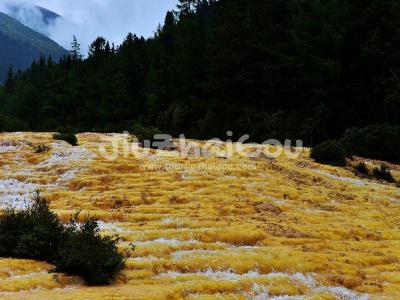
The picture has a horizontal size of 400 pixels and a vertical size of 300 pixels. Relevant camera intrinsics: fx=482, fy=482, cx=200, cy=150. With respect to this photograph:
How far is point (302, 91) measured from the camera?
150ft

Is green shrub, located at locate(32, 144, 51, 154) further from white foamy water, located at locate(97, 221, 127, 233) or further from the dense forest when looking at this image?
the dense forest

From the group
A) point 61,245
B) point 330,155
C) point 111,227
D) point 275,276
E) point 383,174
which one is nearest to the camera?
point 61,245

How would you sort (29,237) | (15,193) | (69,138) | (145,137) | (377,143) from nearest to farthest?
1. (29,237)
2. (15,193)
3. (69,138)
4. (145,137)
5. (377,143)

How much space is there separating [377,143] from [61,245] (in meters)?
26.0

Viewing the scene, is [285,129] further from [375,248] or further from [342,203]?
[375,248]

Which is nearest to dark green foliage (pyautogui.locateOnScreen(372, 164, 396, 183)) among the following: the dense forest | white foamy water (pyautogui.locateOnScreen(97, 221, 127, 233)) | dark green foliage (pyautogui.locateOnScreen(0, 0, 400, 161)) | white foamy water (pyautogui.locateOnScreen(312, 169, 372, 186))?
white foamy water (pyautogui.locateOnScreen(312, 169, 372, 186))

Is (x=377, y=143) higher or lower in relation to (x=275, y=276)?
higher

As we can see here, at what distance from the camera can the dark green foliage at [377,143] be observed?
3022cm

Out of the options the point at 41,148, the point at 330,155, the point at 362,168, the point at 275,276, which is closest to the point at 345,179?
the point at 362,168

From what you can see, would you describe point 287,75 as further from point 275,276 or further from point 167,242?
point 275,276

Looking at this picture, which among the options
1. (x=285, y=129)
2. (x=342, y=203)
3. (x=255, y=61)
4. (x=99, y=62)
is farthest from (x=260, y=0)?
(x=99, y=62)

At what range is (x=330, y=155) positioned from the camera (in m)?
23.5

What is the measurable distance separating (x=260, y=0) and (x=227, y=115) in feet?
47.1

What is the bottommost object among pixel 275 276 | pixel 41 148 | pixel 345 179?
pixel 275 276
